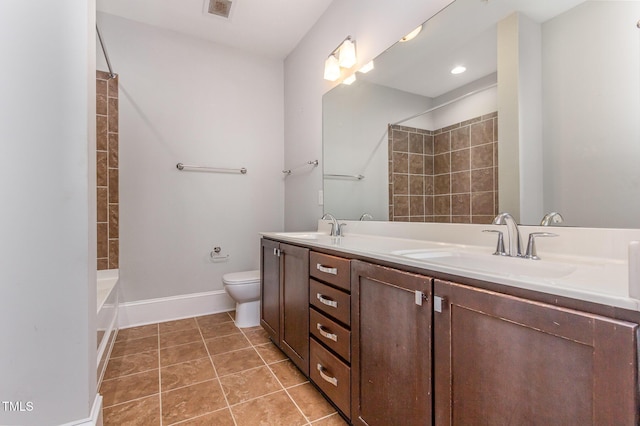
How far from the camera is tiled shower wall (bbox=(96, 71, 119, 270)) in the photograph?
2260mm

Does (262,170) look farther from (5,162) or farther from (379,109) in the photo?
(5,162)

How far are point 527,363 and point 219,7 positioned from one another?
2858 mm

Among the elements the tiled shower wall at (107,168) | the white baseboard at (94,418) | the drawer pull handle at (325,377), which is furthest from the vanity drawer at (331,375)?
the tiled shower wall at (107,168)

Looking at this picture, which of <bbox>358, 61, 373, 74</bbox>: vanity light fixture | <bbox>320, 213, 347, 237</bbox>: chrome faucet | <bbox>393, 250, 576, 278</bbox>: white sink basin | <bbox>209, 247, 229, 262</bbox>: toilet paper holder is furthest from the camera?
<bbox>209, 247, 229, 262</bbox>: toilet paper holder

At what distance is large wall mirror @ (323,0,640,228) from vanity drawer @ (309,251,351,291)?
57cm

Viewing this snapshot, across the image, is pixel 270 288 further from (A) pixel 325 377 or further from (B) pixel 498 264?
(B) pixel 498 264

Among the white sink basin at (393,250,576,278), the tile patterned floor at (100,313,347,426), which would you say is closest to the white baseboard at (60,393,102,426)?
the tile patterned floor at (100,313,347,426)

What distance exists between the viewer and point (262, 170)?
9.74ft

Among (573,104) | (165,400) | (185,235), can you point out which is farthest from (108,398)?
(573,104)

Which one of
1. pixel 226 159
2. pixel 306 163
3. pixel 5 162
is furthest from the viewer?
pixel 226 159

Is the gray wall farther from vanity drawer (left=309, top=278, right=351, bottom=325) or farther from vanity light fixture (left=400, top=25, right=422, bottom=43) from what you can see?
vanity light fixture (left=400, top=25, right=422, bottom=43)

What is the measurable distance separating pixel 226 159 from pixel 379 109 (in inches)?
64.8

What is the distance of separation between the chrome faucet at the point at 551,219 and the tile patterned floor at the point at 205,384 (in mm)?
1192

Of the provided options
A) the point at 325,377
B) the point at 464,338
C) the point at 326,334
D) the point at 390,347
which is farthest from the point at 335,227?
the point at 464,338
